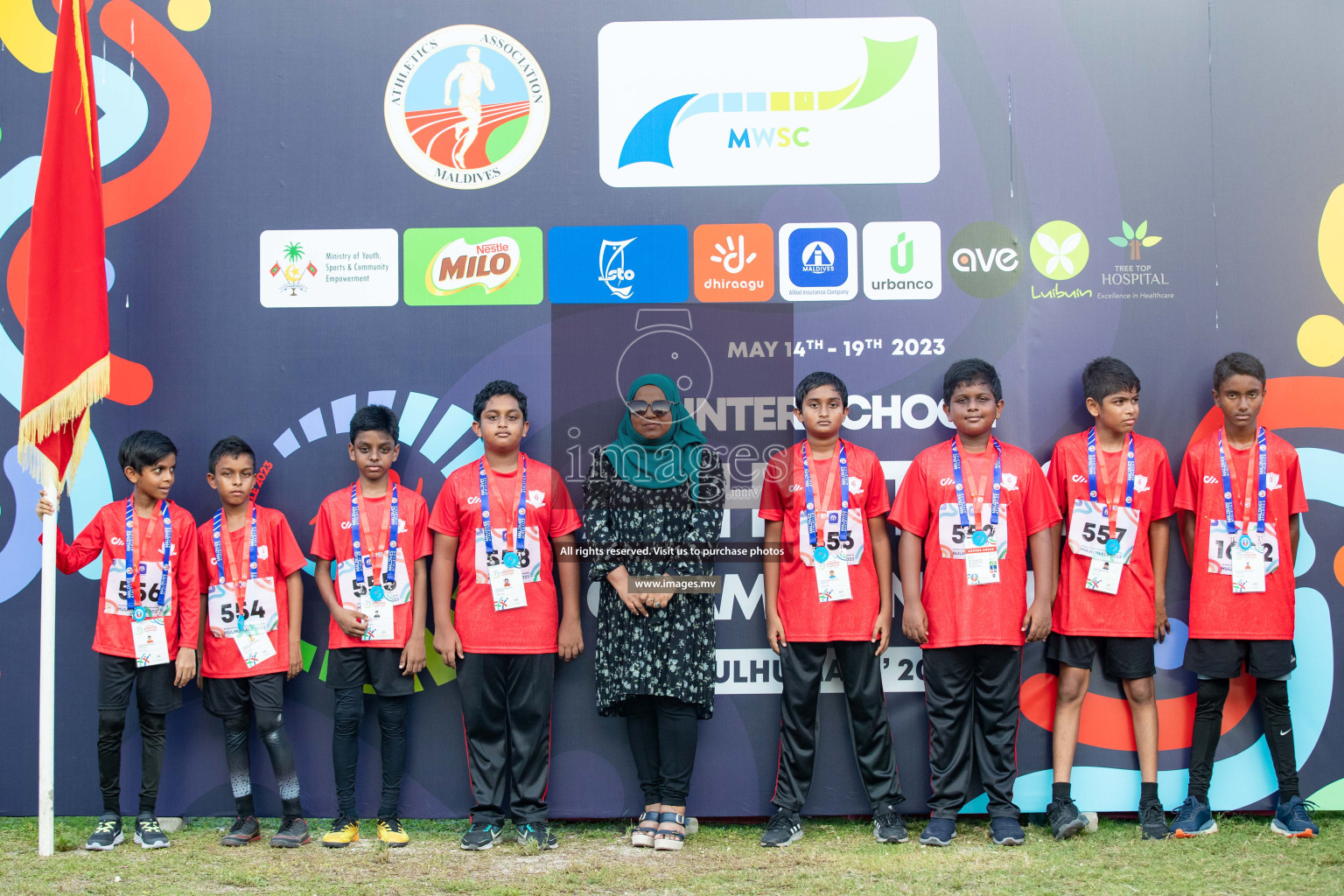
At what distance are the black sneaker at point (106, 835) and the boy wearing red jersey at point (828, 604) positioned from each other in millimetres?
2689

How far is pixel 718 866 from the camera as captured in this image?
3482mm

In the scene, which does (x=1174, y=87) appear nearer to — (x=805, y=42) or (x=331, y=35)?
(x=805, y=42)

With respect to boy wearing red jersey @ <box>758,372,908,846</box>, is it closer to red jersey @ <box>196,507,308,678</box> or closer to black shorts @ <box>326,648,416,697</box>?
black shorts @ <box>326,648,416,697</box>

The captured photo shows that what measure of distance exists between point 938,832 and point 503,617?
200 centimetres

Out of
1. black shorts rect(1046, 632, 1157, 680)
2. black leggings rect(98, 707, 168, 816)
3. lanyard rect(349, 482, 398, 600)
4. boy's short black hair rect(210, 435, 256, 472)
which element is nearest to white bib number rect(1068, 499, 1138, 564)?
black shorts rect(1046, 632, 1157, 680)

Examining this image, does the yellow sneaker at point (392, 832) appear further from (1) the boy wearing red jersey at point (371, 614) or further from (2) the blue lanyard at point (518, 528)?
(2) the blue lanyard at point (518, 528)

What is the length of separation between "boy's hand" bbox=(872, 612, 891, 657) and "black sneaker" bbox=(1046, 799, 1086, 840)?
39.6 inches

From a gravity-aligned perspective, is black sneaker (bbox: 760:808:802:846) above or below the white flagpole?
below

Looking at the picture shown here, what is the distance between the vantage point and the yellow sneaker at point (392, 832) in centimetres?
371

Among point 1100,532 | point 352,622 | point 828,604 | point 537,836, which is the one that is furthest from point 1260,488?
point 352,622

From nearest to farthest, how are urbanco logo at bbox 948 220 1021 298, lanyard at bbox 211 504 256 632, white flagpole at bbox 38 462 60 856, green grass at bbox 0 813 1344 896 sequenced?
1. green grass at bbox 0 813 1344 896
2. white flagpole at bbox 38 462 60 856
3. lanyard at bbox 211 504 256 632
4. urbanco logo at bbox 948 220 1021 298

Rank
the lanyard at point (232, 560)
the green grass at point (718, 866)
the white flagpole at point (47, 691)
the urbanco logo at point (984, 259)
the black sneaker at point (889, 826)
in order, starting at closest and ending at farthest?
the green grass at point (718, 866), the white flagpole at point (47, 691), the black sneaker at point (889, 826), the lanyard at point (232, 560), the urbanco logo at point (984, 259)

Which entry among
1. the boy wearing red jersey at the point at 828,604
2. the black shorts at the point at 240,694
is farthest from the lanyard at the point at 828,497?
the black shorts at the point at 240,694

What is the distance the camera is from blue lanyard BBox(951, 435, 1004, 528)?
3.73 meters
